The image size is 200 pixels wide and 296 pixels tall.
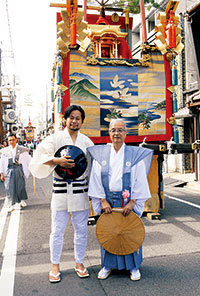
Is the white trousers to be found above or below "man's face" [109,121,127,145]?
below

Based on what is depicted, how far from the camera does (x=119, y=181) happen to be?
121 inches

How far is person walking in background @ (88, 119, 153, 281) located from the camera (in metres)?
3.07

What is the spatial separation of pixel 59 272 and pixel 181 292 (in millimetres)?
1326

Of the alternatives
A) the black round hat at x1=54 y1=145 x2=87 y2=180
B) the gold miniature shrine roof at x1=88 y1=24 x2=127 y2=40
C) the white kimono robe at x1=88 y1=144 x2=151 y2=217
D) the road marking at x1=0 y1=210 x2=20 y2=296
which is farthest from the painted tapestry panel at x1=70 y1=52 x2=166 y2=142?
the white kimono robe at x1=88 y1=144 x2=151 y2=217

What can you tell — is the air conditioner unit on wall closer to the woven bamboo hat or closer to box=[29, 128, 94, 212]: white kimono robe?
box=[29, 128, 94, 212]: white kimono robe

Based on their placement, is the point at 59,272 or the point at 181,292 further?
the point at 59,272

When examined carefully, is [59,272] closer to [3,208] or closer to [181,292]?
[181,292]

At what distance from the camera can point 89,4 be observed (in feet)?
27.5

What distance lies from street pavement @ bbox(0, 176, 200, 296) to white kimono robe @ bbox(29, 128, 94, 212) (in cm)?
82

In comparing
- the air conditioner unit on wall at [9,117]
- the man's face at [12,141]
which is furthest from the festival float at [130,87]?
the air conditioner unit on wall at [9,117]

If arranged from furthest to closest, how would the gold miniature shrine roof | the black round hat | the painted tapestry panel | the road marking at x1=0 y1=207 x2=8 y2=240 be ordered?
the gold miniature shrine roof
the painted tapestry panel
the road marking at x1=0 y1=207 x2=8 y2=240
the black round hat

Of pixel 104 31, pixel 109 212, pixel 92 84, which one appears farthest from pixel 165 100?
pixel 109 212

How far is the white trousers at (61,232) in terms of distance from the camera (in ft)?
10.4

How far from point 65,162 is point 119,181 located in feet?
2.02
